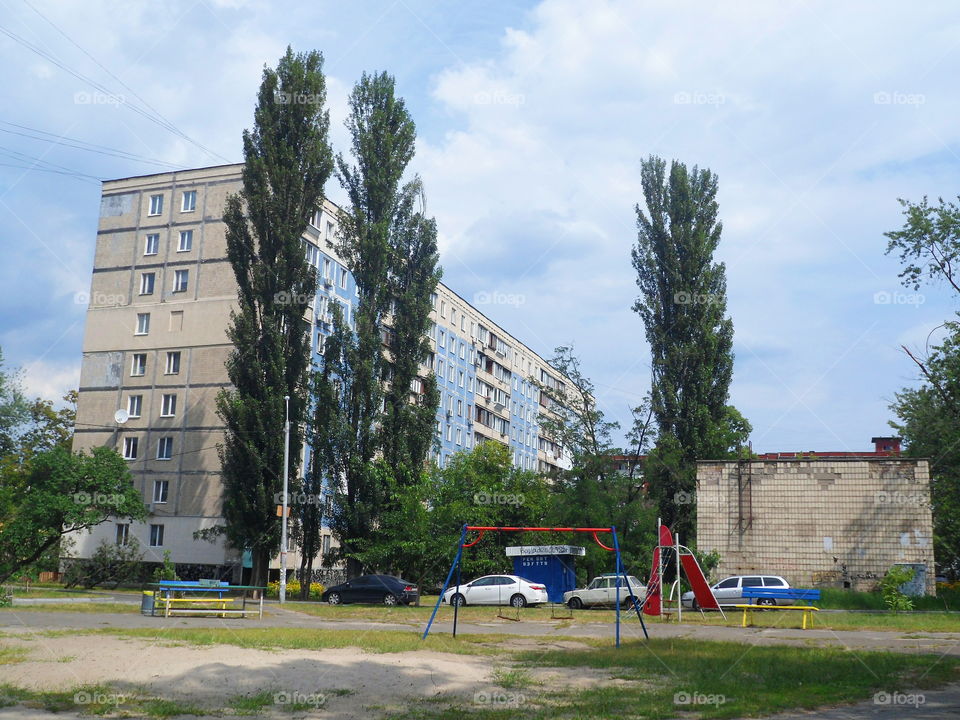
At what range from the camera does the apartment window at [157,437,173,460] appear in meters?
51.0

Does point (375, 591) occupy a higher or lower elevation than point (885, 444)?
lower

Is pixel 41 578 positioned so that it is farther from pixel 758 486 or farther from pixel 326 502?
pixel 758 486

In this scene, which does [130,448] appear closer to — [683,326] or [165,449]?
[165,449]

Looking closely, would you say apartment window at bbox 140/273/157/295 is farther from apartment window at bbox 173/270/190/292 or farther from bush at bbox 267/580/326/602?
bush at bbox 267/580/326/602

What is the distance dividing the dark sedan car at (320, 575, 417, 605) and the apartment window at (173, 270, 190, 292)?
24.6 meters

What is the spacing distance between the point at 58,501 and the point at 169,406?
16.7m

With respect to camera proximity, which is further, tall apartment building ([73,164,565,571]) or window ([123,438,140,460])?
window ([123,438,140,460])

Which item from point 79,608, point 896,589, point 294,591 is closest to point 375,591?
point 294,591

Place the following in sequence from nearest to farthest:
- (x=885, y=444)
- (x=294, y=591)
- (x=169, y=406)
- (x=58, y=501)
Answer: (x=58, y=501), (x=294, y=591), (x=169, y=406), (x=885, y=444)

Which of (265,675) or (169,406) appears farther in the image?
(169,406)

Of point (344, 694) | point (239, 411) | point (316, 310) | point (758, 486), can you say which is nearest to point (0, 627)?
point (344, 694)

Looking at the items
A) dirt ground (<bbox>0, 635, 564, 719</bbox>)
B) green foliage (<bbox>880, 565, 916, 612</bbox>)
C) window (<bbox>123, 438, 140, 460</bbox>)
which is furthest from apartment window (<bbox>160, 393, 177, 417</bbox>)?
dirt ground (<bbox>0, 635, 564, 719</bbox>)

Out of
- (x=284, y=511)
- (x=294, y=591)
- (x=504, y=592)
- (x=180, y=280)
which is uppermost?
(x=180, y=280)

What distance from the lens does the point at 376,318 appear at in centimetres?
3988
